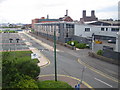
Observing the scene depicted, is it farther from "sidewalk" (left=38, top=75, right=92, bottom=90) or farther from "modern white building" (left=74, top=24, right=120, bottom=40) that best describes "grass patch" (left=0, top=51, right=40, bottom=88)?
"modern white building" (left=74, top=24, right=120, bottom=40)

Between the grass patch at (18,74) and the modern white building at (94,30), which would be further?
the modern white building at (94,30)

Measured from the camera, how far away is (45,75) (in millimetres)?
18516

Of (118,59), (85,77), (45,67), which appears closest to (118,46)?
(118,59)

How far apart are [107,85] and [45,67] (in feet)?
33.4

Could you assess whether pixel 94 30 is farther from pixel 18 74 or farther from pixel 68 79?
pixel 18 74

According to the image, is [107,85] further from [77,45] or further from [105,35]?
[105,35]

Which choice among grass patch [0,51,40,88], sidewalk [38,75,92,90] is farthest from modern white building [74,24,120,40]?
grass patch [0,51,40,88]

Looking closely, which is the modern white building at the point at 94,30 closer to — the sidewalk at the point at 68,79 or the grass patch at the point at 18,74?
the sidewalk at the point at 68,79

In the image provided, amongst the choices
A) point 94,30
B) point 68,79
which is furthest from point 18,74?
point 94,30

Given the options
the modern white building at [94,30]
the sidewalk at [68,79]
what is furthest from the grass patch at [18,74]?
the modern white building at [94,30]

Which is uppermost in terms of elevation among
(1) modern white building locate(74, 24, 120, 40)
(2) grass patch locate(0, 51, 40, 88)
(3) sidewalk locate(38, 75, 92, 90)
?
(1) modern white building locate(74, 24, 120, 40)

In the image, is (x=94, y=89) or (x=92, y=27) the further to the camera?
(x=92, y=27)

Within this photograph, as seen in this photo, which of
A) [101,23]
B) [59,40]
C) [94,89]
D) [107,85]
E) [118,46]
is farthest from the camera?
[101,23]

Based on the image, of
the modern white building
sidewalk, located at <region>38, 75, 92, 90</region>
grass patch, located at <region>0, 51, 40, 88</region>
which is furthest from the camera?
the modern white building
